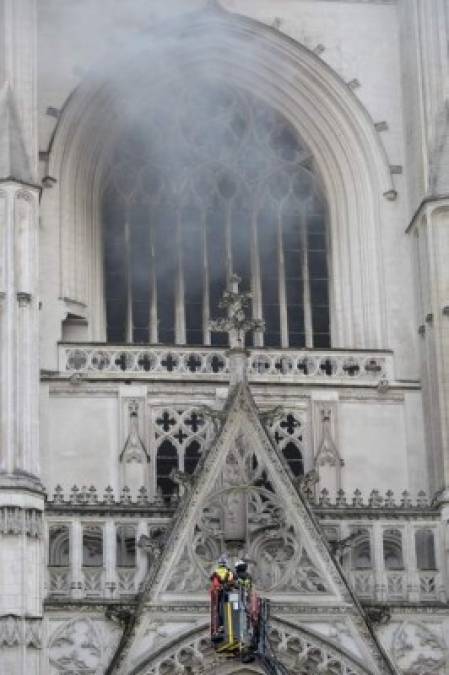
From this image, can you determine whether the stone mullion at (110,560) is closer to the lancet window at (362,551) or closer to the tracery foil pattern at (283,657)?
the tracery foil pattern at (283,657)

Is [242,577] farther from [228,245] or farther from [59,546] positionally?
[228,245]

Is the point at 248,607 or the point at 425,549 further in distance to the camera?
the point at 425,549

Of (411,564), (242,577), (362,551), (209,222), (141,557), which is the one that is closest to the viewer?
(242,577)

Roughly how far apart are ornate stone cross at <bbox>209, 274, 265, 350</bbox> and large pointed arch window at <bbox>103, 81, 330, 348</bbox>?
2.19 meters

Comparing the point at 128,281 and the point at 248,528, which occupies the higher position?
the point at 128,281

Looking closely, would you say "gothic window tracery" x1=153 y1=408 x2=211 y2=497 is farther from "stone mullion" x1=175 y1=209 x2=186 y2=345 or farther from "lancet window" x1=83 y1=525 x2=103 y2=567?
"lancet window" x1=83 y1=525 x2=103 y2=567

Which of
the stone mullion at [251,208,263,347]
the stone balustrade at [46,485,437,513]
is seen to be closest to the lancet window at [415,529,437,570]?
the stone balustrade at [46,485,437,513]

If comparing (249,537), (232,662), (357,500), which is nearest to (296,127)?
A: (357,500)

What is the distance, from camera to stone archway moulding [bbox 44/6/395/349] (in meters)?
33.1

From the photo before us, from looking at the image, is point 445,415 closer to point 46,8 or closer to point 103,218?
point 103,218

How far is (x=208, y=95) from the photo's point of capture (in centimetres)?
3462

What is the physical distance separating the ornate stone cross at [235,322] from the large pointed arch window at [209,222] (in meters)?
2.19

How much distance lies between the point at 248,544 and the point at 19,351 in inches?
160

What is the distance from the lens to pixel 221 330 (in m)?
31.0
